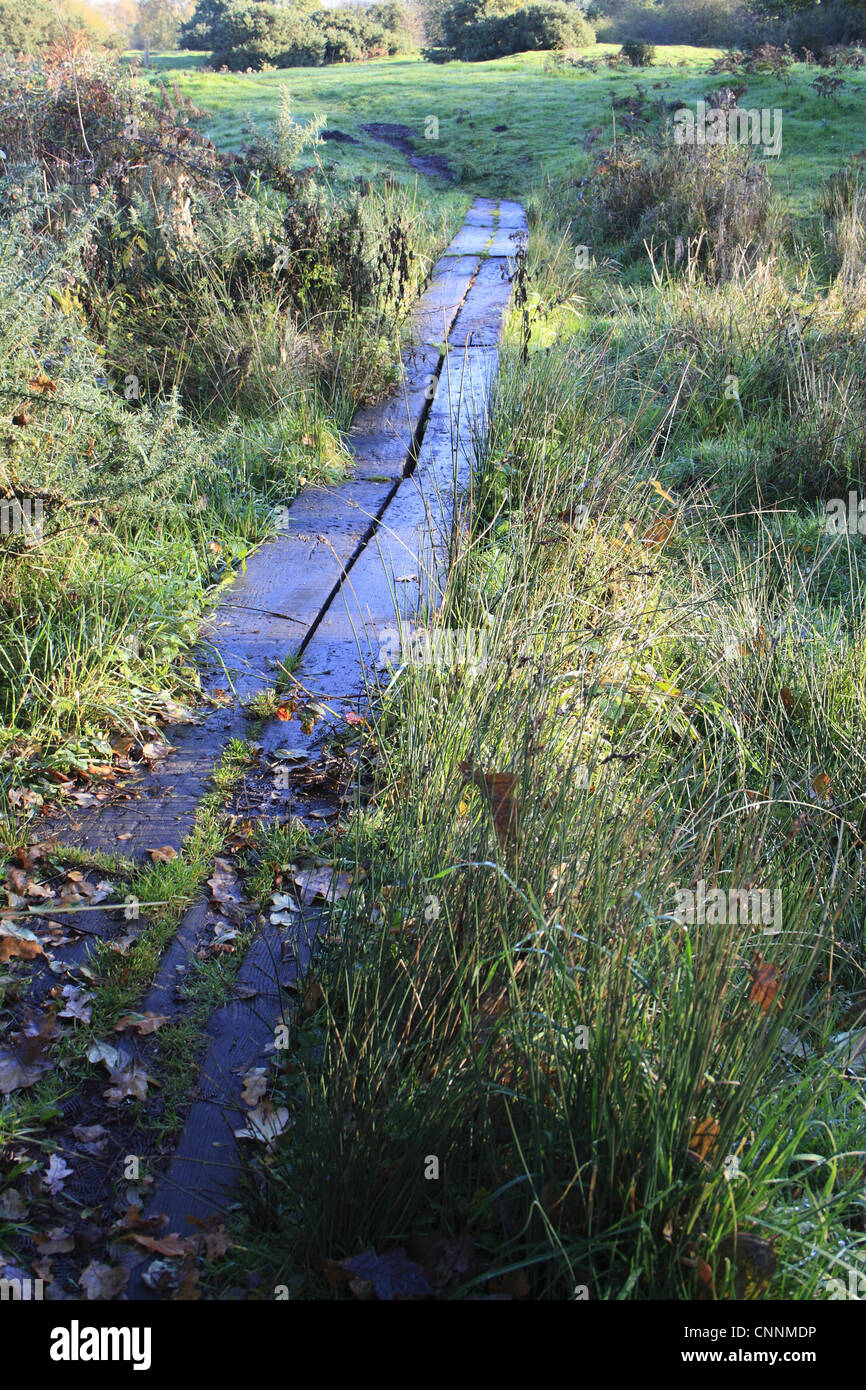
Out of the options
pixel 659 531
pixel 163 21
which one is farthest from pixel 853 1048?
pixel 163 21

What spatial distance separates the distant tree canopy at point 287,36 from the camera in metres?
27.3

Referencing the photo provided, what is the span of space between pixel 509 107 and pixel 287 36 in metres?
13.6

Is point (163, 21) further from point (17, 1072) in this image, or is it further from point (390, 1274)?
point (390, 1274)

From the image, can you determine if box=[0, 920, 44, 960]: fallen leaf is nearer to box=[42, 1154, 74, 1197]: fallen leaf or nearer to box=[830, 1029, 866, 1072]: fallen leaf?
box=[42, 1154, 74, 1197]: fallen leaf

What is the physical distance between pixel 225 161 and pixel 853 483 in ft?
21.5

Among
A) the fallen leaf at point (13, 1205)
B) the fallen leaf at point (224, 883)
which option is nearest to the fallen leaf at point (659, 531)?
the fallen leaf at point (224, 883)

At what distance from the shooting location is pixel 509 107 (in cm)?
1830

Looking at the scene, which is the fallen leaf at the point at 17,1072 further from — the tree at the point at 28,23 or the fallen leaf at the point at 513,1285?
the tree at the point at 28,23

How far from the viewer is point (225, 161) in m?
8.77

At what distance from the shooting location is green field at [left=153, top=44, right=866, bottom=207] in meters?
14.0

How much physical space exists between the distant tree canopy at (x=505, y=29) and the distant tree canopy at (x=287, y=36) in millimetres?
2864

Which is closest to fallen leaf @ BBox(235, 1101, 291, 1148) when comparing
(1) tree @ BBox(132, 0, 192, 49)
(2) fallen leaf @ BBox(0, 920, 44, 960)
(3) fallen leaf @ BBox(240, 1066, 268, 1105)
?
(3) fallen leaf @ BBox(240, 1066, 268, 1105)

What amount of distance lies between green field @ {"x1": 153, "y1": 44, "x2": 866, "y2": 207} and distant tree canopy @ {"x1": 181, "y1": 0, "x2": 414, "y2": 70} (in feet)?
14.3
